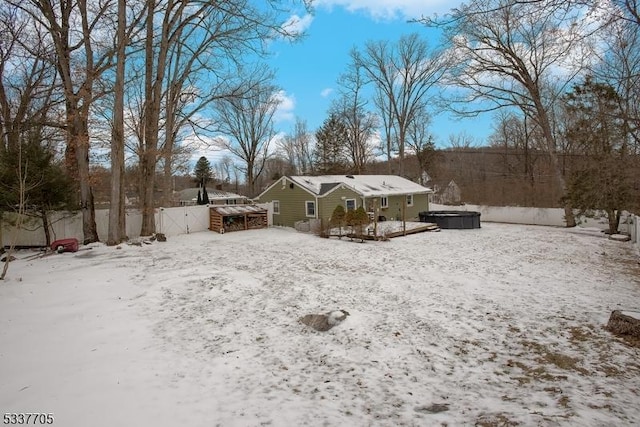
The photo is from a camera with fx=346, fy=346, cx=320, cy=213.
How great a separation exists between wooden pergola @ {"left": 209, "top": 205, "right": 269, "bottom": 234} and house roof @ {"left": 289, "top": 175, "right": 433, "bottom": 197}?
2.97 m

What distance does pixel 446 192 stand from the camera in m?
38.8

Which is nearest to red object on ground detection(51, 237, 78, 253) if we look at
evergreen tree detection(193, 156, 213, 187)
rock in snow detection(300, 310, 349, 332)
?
rock in snow detection(300, 310, 349, 332)

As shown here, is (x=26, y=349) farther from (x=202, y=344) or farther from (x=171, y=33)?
(x=171, y=33)

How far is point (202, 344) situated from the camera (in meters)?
5.22

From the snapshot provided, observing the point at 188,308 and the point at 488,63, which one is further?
the point at 488,63

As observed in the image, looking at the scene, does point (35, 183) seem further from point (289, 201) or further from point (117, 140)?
point (289, 201)

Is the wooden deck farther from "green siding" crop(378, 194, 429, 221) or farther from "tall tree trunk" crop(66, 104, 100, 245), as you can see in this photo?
"tall tree trunk" crop(66, 104, 100, 245)

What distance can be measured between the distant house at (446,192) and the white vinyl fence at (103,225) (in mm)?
25974

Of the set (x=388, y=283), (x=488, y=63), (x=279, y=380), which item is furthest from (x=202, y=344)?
(x=488, y=63)

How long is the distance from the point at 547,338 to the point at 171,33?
18.5 m

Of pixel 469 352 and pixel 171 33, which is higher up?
pixel 171 33

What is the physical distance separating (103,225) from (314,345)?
578 inches

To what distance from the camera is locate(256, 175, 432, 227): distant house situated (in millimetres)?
19758

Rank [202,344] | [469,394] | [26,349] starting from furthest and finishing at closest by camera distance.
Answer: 1. [202,344]
2. [26,349]
3. [469,394]
